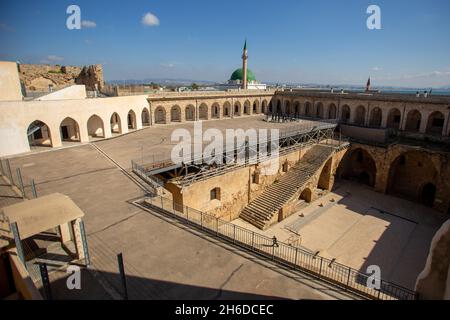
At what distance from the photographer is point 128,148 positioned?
67.5 ft

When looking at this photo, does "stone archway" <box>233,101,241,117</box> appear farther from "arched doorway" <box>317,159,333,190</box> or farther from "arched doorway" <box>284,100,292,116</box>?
"arched doorway" <box>317,159,333,190</box>

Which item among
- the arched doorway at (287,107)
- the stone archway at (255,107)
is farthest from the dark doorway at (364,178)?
the stone archway at (255,107)

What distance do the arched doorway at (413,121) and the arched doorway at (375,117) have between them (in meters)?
2.87

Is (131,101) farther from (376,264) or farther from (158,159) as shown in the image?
(376,264)

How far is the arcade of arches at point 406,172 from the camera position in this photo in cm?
2238

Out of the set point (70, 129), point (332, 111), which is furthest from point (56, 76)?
point (332, 111)

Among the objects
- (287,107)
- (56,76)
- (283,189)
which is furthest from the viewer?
(287,107)

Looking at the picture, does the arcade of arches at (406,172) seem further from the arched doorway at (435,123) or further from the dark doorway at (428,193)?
the arched doorway at (435,123)

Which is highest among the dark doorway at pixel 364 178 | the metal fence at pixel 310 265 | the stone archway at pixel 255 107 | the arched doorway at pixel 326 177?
the stone archway at pixel 255 107

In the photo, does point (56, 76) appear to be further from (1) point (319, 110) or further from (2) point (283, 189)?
(1) point (319, 110)

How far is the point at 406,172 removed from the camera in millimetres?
26812

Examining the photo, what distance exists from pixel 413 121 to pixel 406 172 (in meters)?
5.67
